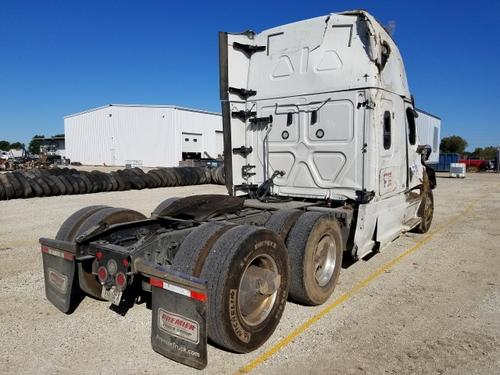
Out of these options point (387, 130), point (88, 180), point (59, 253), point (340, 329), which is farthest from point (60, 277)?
point (88, 180)

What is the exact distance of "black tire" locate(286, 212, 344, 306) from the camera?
3.95 metres

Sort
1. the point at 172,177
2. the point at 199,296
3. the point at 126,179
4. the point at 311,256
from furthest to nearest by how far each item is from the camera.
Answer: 1. the point at 172,177
2. the point at 126,179
3. the point at 311,256
4. the point at 199,296

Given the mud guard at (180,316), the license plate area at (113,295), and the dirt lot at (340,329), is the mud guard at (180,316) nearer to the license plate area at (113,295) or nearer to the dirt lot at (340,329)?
the dirt lot at (340,329)

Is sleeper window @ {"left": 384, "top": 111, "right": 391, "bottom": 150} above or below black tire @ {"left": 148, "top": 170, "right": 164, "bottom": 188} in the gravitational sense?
above

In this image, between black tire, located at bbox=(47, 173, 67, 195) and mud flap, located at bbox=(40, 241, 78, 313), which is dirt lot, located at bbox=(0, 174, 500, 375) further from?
black tire, located at bbox=(47, 173, 67, 195)

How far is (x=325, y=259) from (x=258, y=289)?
1.40 meters

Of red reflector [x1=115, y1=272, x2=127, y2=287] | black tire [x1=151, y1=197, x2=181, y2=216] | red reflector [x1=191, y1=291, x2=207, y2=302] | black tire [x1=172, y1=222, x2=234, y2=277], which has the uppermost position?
black tire [x1=151, y1=197, x2=181, y2=216]

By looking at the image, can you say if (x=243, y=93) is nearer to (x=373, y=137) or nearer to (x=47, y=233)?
(x=373, y=137)

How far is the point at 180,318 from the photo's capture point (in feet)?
9.10

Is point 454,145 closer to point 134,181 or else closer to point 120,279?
point 134,181

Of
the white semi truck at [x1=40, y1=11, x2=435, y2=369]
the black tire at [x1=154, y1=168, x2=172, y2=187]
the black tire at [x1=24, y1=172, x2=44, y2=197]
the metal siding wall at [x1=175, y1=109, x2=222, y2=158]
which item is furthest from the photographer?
the metal siding wall at [x1=175, y1=109, x2=222, y2=158]

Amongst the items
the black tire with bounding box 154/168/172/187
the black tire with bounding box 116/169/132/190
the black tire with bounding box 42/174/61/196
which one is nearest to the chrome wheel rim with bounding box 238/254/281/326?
the black tire with bounding box 42/174/61/196

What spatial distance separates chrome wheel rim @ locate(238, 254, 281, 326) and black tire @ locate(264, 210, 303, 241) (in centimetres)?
76

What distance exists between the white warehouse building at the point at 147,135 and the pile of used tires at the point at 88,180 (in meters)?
24.6
